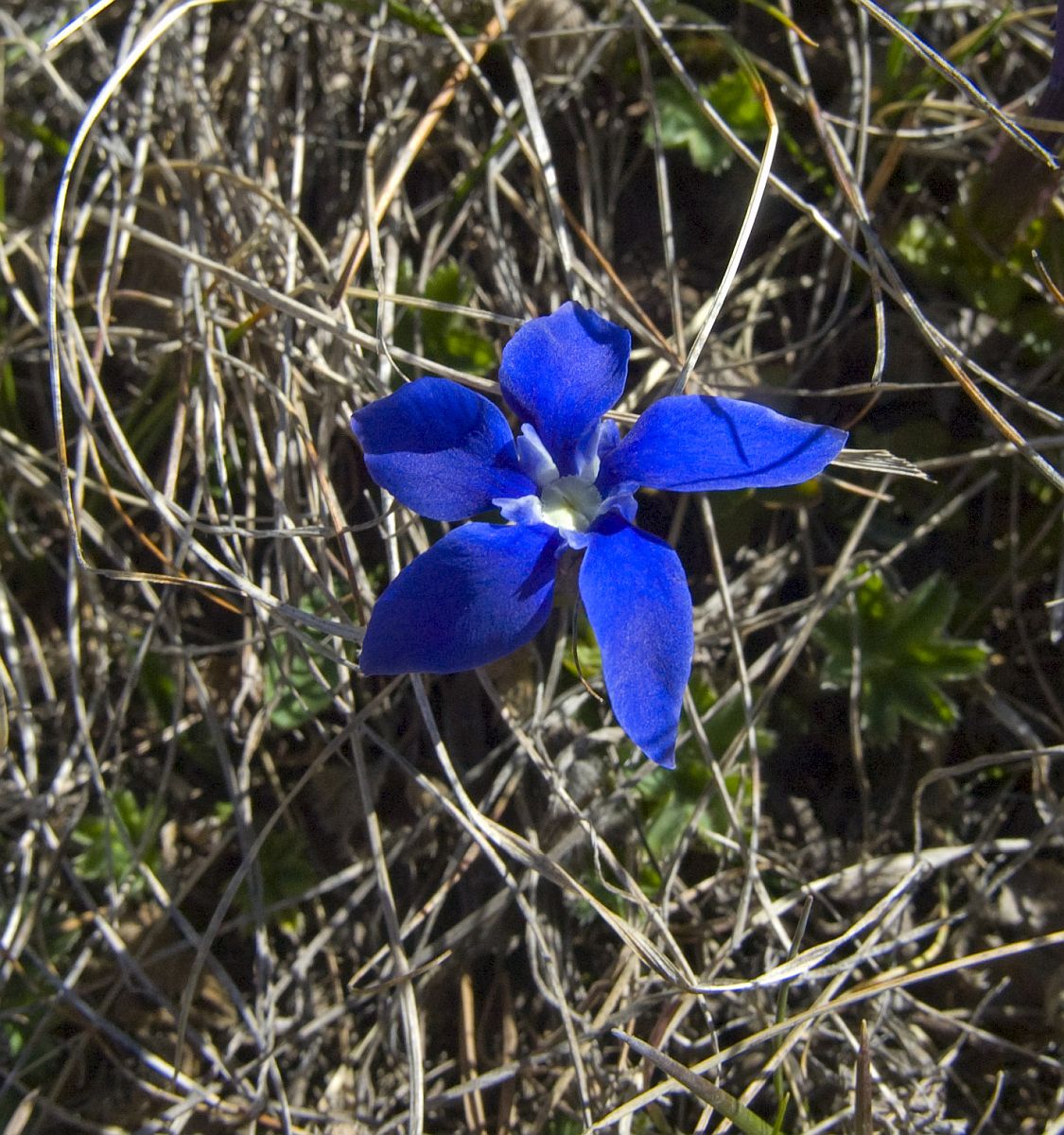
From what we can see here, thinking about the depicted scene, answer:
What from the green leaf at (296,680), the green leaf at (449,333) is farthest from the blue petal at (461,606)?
the green leaf at (449,333)

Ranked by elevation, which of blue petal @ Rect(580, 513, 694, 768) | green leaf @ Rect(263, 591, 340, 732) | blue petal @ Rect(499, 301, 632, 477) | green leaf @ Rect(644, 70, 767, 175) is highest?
green leaf @ Rect(644, 70, 767, 175)

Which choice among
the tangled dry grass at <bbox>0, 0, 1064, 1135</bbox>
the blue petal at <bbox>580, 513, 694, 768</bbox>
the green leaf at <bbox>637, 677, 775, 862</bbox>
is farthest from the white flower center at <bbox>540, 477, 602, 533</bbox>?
the green leaf at <bbox>637, 677, 775, 862</bbox>

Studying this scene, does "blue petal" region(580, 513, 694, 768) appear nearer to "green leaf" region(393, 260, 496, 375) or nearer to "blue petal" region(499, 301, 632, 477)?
"blue petal" region(499, 301, 632, 477)

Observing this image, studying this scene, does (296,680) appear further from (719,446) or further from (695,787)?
A: (719,446)

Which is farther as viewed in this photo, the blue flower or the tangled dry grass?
the tangled dry grass

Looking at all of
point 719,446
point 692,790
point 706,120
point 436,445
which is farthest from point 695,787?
point 706,120

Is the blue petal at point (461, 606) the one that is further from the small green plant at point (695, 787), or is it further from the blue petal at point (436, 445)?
the small green plant at point (695, 787)
